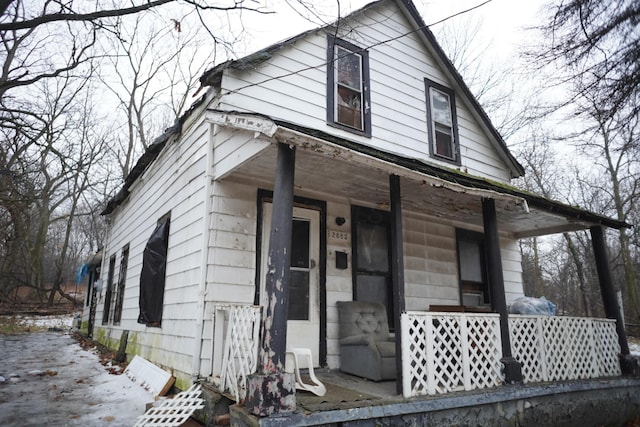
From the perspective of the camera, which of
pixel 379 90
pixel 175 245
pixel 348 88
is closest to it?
pixel 175 245

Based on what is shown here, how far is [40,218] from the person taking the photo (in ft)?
86.6

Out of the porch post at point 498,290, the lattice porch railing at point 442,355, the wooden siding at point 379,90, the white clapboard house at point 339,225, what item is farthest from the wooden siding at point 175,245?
the porch post at point 498,290

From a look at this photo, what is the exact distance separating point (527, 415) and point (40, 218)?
98.8 feet

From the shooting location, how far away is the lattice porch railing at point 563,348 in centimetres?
534

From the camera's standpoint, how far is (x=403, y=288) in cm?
438

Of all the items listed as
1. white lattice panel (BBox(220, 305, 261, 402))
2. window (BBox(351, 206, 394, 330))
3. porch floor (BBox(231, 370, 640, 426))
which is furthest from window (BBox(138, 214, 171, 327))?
window (BBox(351, 206, 394, 330))

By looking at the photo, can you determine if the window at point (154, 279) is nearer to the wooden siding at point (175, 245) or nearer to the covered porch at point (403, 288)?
the wooden siding at point (175, 245)

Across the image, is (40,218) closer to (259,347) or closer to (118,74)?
(118,74)

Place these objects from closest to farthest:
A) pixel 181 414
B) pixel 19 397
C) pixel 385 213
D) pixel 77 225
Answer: pixel 181 414, pixel 19 397, pixel 385 213, pixel 77 225

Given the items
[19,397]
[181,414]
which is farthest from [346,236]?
[19,397]

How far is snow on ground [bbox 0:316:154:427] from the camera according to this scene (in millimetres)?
4570

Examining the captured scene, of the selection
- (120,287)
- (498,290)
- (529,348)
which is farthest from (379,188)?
(120,287)

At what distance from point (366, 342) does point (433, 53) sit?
659 cm

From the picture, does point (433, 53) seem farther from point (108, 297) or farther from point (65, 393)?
point (108, 297)
